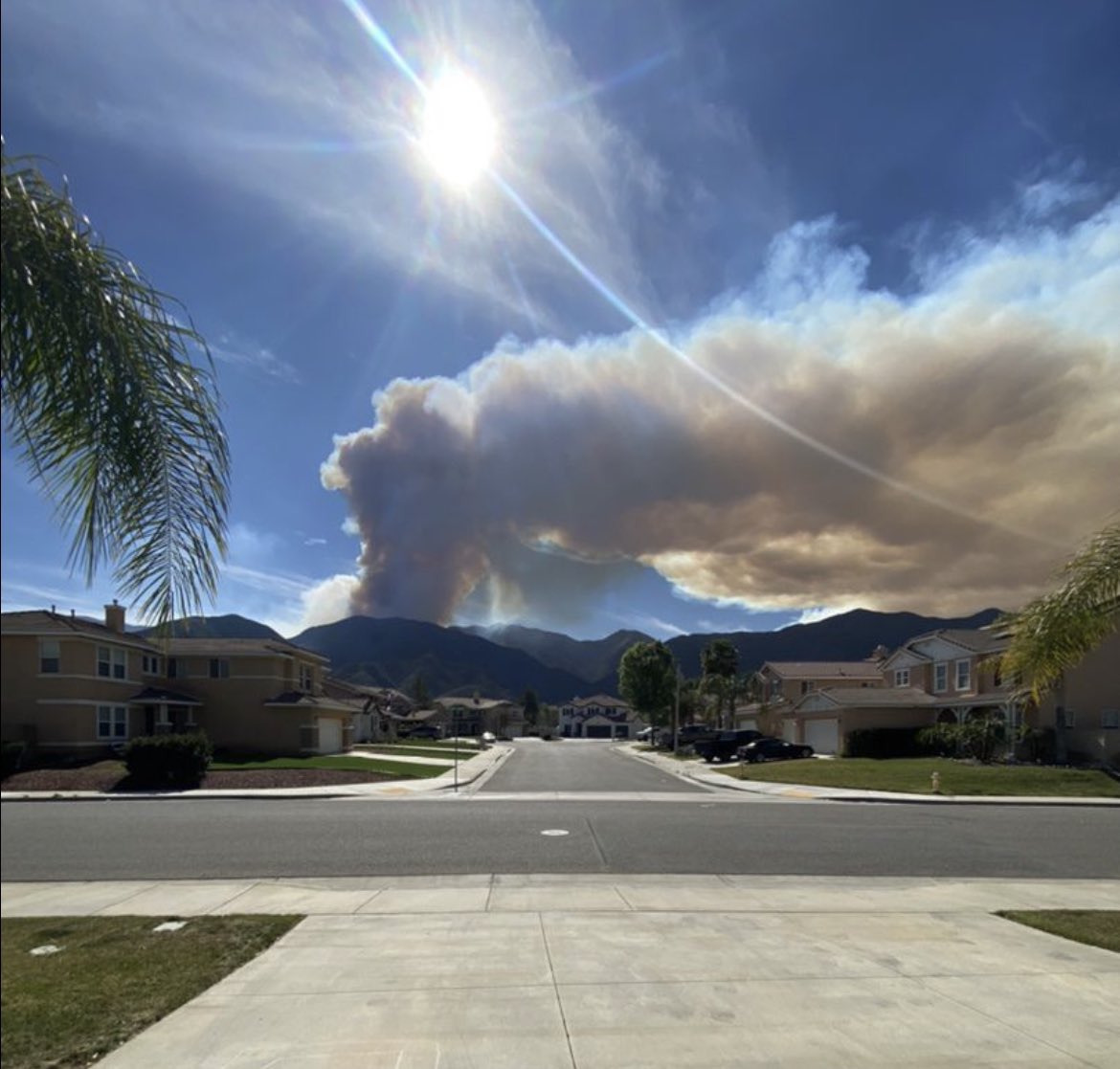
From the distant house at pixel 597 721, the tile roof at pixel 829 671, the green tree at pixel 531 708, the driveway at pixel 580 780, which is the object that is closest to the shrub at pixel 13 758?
the driveway at pixel 580 780

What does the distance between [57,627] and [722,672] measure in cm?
8016

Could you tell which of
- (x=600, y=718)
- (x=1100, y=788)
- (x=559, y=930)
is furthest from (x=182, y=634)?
(x=600, y=718)

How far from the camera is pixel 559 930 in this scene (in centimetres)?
880

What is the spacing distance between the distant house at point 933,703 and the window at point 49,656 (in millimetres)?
33267

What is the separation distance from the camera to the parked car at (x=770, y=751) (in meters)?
45.8

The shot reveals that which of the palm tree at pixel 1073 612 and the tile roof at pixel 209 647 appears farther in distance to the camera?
the palm tree at pixel 1073 612

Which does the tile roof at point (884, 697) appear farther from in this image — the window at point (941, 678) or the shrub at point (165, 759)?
the shrub at point (165, 759)

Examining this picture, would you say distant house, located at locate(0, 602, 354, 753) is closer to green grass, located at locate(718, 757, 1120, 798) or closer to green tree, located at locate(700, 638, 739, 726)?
green grass, located at locate(718, 757, 1120, 798)

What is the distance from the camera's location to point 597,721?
167 metres

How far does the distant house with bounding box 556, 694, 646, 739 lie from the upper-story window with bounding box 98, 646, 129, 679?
504ft

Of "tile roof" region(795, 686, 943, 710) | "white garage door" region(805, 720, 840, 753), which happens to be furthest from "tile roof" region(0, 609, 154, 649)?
"white garage door" region(805, 720, 840, 753)

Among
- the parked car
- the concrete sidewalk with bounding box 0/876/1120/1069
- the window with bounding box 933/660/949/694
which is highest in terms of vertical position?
the window with bounding box 933/660/949/694

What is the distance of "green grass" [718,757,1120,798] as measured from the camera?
27.4 m

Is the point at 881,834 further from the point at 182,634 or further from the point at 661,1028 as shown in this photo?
the point at 182,634
